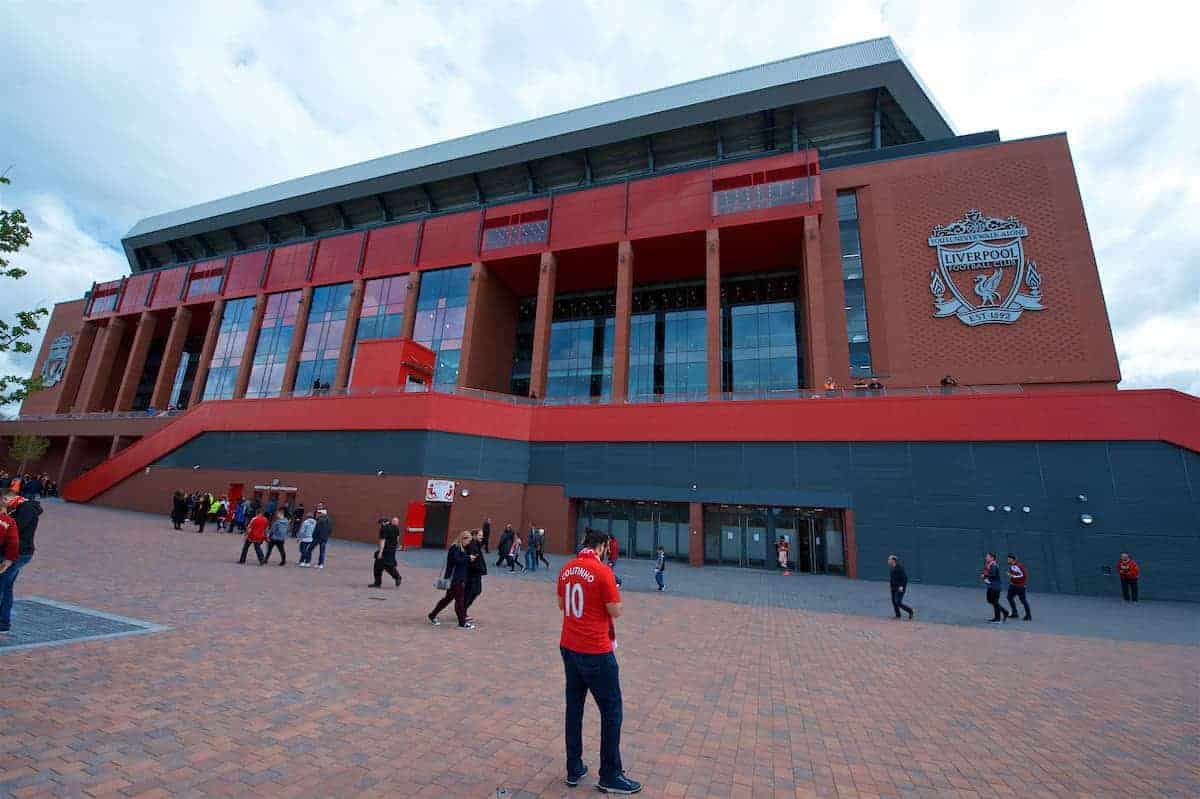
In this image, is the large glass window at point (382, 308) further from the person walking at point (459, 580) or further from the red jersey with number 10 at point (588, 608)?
the red jersey with number 10 at point (588, 608)

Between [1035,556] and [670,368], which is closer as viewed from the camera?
[1035,556]

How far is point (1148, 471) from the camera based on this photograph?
18.8m

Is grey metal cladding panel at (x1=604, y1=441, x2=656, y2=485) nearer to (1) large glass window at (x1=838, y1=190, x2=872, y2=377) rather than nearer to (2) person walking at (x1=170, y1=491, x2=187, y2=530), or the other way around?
(1) large glass window at (x1=838, y1=190, x2=872, y2=377)

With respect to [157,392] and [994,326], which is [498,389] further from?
[157,392]

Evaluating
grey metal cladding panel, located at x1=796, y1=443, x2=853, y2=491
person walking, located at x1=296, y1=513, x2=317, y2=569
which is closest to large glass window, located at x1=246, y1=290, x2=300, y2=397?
person walking, located at x1=296, y1=513, x2=317, y2=569

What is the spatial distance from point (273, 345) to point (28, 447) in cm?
2178

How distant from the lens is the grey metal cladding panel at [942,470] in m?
20.7

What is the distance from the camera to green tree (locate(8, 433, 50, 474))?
131 ft

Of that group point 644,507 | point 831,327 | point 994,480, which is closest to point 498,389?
point 644,507

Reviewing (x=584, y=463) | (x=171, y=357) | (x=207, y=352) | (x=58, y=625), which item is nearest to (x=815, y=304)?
(x=584, y=463)

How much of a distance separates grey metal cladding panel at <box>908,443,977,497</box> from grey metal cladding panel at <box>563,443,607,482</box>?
14388 mm

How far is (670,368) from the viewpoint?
3659cm

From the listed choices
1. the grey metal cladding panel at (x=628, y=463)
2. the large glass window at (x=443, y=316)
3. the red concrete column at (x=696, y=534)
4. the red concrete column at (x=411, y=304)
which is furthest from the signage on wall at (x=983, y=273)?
the red concrete column at (x=411, y=304)

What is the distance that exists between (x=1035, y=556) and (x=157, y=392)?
6326 centimetres
